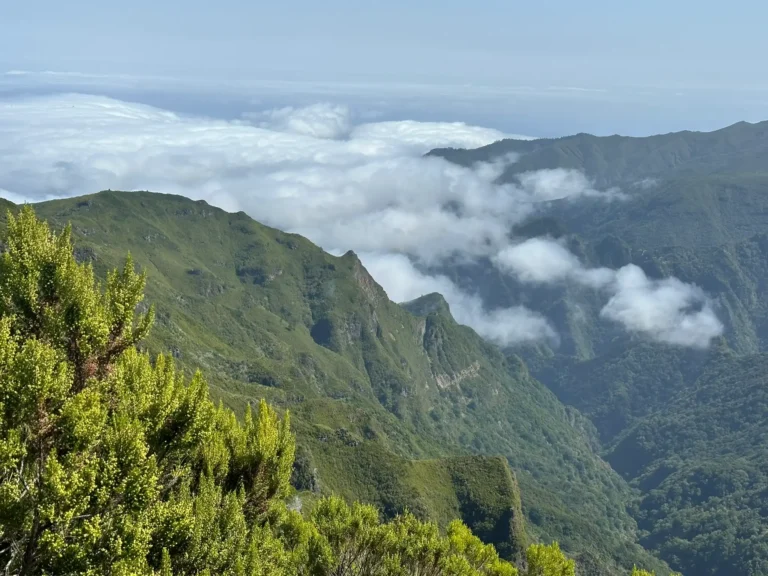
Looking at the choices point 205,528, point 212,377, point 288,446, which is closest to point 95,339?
point 205,528

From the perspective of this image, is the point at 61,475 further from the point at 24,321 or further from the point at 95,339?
the point at 24,321

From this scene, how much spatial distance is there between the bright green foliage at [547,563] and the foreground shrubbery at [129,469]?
9cm

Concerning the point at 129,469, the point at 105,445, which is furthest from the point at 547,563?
the point at 105,445

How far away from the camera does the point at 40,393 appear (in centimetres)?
2123

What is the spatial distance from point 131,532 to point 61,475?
336 cm

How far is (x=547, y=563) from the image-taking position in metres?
33.7

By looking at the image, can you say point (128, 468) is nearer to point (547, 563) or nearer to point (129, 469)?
point (129, 469)

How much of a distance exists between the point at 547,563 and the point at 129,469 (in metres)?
24.6

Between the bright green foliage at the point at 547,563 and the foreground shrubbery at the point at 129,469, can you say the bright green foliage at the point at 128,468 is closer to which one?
the foreground shrubbery at the point at 129,469

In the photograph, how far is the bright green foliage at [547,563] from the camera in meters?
33.4

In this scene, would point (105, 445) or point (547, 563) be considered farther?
point (547, 563)

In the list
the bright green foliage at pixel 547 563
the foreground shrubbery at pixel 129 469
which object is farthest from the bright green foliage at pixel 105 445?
the bright green foliage at pixel 547 563

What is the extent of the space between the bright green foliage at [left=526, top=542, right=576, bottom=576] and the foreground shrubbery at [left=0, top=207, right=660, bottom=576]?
88 mm

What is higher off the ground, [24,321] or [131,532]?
[24,321]
